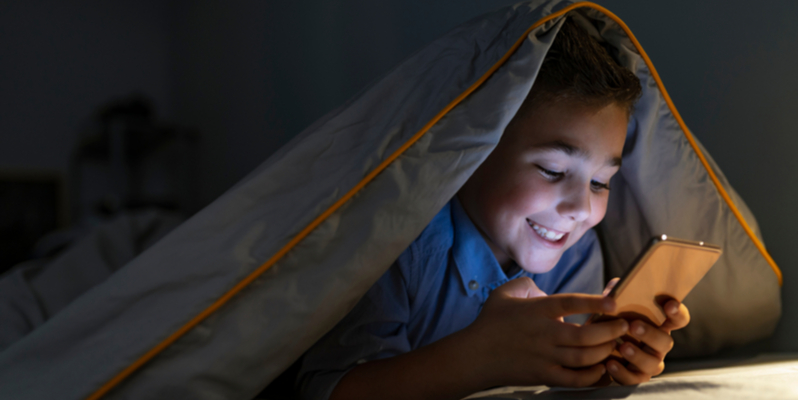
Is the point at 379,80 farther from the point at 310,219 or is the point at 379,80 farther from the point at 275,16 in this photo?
the point at 275,16

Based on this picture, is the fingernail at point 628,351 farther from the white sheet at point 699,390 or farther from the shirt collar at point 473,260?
the shirt collar at point 473,260

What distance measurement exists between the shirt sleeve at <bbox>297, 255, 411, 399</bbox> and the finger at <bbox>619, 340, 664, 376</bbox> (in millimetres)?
272

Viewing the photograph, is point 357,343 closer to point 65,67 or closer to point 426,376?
point 426,376

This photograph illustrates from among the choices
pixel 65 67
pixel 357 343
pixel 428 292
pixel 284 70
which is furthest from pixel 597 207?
pixel 65 67

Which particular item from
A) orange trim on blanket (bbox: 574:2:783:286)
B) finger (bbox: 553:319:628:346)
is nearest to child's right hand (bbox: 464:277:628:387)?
finger (bbox: 553:319:628:346)

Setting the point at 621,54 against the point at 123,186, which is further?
the point at 123,186

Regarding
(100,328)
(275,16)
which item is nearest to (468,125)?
(100,328)

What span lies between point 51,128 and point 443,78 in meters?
2.77

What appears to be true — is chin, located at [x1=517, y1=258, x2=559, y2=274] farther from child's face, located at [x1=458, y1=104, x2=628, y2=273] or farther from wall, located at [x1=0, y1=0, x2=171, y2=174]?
wall, located at [x1=0, y1=0, x2=171, y2=174]

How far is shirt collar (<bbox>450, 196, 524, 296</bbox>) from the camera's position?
0.76m

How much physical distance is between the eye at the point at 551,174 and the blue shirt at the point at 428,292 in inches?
5.9

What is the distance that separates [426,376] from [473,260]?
24 centimetres

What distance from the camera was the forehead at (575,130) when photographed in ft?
2.19

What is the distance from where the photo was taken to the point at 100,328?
542 mm
